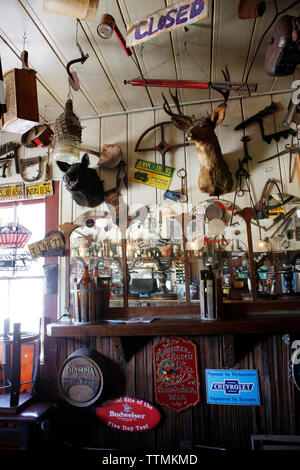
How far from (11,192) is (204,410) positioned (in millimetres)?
3137

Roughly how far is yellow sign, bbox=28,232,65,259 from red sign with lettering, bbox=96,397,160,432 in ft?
5.07

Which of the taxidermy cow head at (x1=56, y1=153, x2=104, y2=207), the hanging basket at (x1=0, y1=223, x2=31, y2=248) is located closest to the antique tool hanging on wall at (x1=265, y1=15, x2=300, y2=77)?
the taxidermy cow head at (x1=56, y1=153, x2=104, y2=207)

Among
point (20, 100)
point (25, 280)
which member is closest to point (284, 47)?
point (20, 100)

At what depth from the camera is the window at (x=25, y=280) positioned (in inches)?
134

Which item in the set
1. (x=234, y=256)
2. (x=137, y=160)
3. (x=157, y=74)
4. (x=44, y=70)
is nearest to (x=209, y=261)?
(x=234, y=256)

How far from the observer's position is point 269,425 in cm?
204

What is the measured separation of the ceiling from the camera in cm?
212

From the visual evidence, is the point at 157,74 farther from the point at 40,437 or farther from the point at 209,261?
the point at 40,437

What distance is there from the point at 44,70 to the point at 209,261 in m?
2.37

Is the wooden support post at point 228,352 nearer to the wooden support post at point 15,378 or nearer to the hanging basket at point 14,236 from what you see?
the wooden support post at point 15,378

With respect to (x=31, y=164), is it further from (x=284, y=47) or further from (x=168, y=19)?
(x=284, y=47)

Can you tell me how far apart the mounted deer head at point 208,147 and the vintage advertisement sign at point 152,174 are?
0.40 meters
